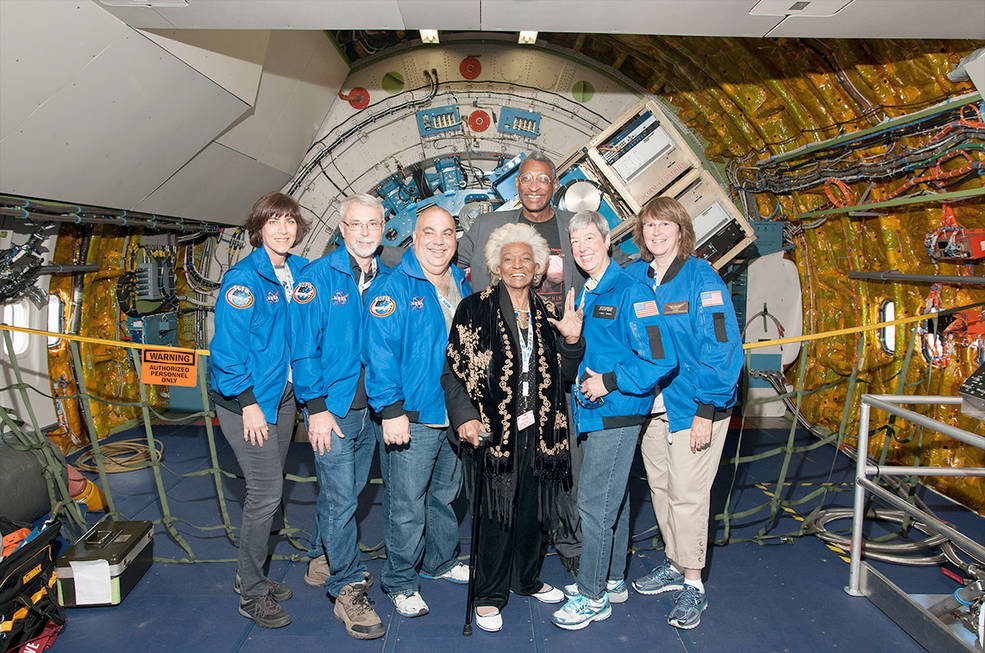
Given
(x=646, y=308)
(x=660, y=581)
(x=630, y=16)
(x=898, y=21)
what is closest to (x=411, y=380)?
(x=646, y=308)

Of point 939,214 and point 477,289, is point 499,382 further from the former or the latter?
point 939,214

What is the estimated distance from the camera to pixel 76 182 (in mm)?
3863

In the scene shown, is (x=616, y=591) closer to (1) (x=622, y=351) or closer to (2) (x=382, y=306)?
(1) (x=622, y=351)

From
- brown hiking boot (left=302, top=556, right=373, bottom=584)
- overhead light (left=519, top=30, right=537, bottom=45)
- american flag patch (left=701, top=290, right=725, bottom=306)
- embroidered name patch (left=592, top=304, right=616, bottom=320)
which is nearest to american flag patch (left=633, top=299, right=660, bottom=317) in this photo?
embroidered name patch (left=592, top=304, right=616, bottom=320)

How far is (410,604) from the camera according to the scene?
2.83 meters

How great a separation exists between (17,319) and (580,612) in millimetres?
5116

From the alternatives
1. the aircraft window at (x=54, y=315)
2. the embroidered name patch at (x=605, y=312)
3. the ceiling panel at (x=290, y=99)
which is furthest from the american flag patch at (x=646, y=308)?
the aircraft window at (x=54, y=315)

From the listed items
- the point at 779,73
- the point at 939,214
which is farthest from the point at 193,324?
the point at 939,214

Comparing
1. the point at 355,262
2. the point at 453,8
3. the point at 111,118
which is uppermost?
the point at 453,8

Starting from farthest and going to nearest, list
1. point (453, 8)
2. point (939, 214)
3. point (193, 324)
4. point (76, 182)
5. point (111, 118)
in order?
point (193, 324)
point (939, 214)
point (76, 182)
point (111, 118)
point (453, 8)

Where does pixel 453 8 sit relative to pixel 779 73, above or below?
below

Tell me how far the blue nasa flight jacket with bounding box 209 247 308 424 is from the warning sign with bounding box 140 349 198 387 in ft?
2.23

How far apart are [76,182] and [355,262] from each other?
8.14 feet

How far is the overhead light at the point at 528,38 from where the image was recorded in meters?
5.64
